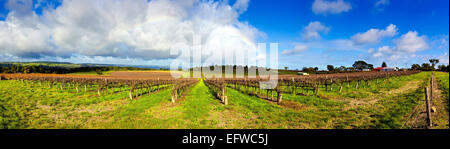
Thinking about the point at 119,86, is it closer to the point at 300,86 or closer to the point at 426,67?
the point at 300,86

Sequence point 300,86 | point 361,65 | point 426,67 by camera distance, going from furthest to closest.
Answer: point 361,65
point 426,67
point 300,86

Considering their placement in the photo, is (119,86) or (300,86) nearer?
(300,86)

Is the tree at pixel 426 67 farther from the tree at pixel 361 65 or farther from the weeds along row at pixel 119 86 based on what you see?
the weeds along row at pixel 119 86

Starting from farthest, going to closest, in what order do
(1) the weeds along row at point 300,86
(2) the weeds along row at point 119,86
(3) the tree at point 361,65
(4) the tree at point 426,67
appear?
(3) the tree at point 361,65 → (4) the tree at point 426,67 → (2) the weeds along row at point 119,86 → (1) the weeds along row at point 300,86

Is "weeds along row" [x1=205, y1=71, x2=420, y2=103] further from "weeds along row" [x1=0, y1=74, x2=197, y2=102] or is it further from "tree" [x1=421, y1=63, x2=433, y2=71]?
"tree" [x1=421, y1=63, x2=433, y2=71]

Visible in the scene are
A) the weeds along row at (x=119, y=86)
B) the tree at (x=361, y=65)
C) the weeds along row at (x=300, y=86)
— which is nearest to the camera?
the weeds along row at (x=300, y=86)

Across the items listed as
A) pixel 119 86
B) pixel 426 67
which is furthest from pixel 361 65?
pixel 119 86

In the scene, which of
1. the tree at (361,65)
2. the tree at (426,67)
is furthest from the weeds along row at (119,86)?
the tree at (361,65)

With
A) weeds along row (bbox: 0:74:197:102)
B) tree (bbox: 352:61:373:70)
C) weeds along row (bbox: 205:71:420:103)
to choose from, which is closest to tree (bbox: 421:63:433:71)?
tree (bbox: 352:61:373:70)
